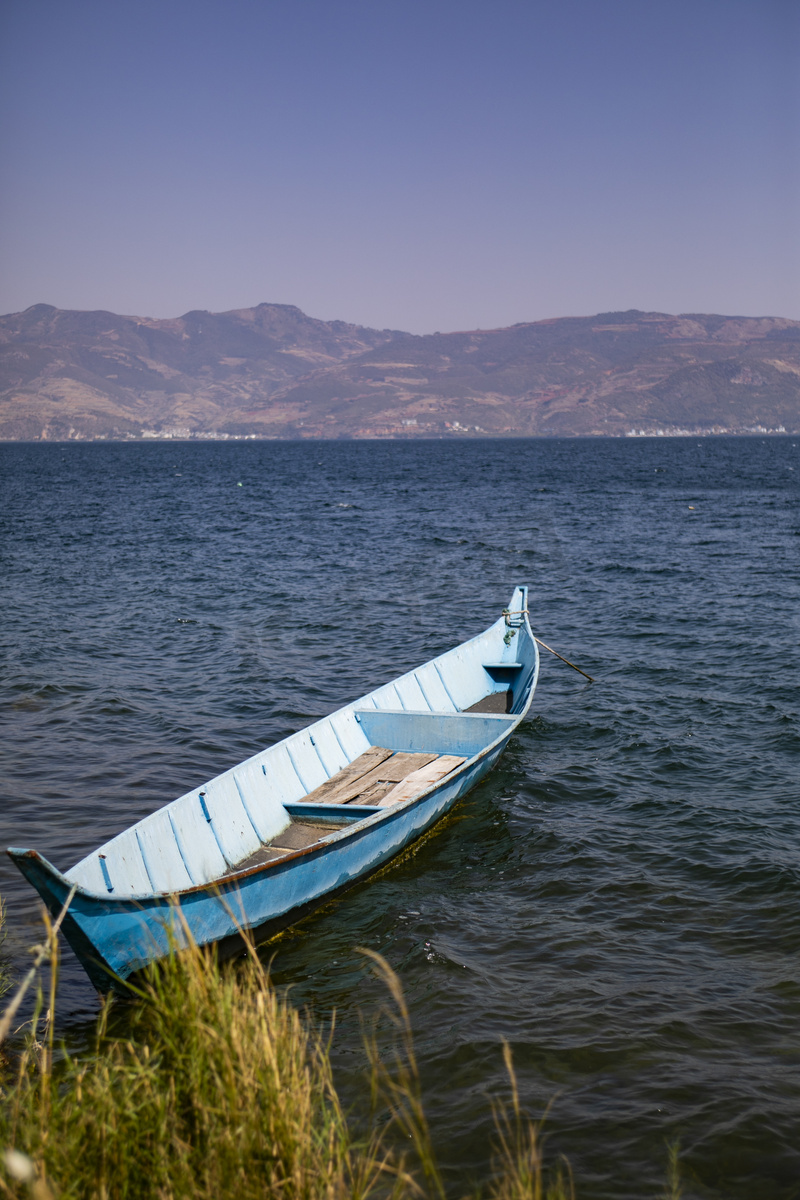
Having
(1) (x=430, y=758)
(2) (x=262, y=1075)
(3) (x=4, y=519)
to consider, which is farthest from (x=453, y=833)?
(3) (x=4, y=519)

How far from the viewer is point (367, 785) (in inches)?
411

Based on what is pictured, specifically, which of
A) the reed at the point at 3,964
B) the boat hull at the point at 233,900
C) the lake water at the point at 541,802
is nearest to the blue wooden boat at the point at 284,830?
the boat hull at the point at 233,900

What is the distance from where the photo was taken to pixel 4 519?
1699 inches

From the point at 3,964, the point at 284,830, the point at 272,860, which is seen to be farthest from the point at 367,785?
the point at 3,964

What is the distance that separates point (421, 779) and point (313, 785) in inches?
50.2

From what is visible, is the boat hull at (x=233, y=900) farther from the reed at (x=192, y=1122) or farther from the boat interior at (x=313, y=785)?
the reed at (x=192, y=1122)

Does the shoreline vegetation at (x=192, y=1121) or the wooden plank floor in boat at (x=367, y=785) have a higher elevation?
the shoreline vegetation at (x=192, y=1121)

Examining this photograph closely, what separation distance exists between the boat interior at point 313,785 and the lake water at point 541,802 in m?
0.82

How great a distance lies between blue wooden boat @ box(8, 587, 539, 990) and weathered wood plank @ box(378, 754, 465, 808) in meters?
0.03

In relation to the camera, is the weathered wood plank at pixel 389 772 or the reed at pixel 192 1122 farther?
the weathered wood plank at pixel 389 772

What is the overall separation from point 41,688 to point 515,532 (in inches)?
999

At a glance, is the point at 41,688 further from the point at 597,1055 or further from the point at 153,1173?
the point at 153,1173

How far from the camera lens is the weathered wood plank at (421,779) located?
982cm

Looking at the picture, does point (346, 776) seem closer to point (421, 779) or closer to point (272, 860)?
point (421, 779)
